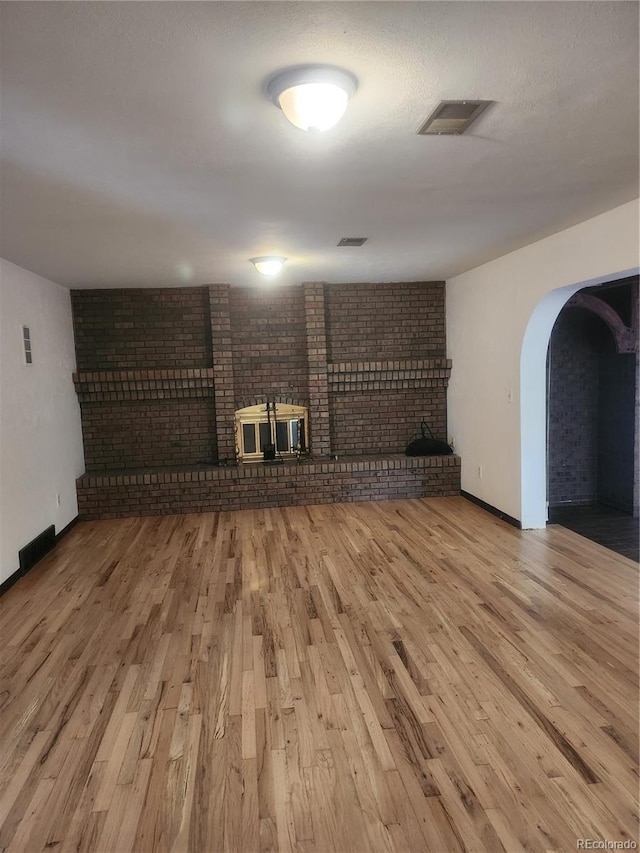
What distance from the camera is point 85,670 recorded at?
2.89 m

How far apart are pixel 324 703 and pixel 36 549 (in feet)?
10.6

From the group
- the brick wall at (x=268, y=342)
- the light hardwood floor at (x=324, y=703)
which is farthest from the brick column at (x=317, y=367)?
the light hardwood floor at (x=324, y=703)

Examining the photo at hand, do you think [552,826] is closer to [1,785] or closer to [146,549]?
[1,785]

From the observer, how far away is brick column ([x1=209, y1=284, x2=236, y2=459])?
623 centimetres

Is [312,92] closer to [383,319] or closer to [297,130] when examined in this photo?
[297,130]

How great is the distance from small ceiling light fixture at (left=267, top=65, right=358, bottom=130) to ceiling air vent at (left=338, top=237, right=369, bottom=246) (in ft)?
7.40

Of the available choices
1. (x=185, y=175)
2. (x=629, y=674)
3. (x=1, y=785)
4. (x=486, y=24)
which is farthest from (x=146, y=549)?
(x=486, y=24)

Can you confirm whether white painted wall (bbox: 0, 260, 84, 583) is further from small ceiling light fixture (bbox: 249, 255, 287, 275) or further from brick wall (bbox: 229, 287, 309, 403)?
small ceiling light fixture (bbox: 249, 255, 287, 275)

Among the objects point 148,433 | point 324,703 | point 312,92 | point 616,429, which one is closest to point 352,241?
point 312,92

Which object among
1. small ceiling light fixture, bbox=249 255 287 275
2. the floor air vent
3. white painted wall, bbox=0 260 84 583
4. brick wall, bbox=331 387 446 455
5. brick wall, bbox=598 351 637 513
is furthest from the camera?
brick wall, bbox=331 387 446 455

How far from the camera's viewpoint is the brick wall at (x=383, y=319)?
654 centimetres

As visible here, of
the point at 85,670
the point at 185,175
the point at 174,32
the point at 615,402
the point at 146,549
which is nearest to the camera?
the point at 174,32

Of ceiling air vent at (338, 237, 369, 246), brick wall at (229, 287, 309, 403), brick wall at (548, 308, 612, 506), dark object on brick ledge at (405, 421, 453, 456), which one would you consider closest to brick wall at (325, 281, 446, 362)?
brick wall at (229, 287, 309, 403)

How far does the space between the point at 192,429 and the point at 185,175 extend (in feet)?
13.8
